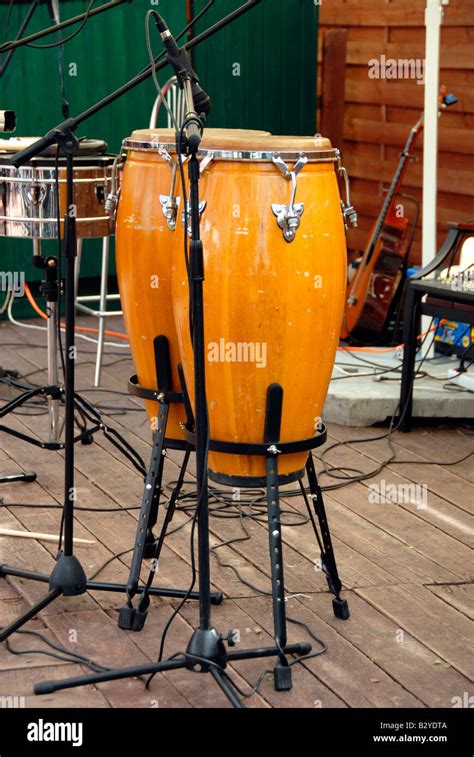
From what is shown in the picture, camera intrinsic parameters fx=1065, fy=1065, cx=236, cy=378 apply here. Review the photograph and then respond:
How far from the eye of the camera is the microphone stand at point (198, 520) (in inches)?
85.3

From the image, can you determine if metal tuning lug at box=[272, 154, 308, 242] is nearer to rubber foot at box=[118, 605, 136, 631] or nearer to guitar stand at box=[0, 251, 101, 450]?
rubber foot at box=[118, 605, 136, 631]

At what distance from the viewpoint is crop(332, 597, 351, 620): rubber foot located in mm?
2785

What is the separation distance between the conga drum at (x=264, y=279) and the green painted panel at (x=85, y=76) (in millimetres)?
3823

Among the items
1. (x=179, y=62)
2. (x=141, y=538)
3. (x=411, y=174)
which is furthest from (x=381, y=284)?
(x=179, y=62)

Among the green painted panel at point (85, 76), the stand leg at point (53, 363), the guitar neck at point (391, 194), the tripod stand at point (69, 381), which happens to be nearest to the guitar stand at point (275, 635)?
the tripod stand at point (69, 381)

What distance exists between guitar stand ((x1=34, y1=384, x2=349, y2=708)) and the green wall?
3892 millimetres

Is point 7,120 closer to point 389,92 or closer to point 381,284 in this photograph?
point 381,284

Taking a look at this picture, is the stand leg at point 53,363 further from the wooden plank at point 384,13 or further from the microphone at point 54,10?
the wooden plank at point 384,13

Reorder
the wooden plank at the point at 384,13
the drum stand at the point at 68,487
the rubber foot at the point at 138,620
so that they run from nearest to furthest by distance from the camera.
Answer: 1. the drum stand at the point at 68,487
2. the rubber foot at the point at 138,620
3. the wooden plank at the point at 384,13

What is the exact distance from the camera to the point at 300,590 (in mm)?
2967

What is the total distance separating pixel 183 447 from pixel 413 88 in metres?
4.09

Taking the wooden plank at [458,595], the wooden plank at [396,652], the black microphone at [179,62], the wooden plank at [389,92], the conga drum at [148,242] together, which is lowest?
the wooden plank at [396,652]

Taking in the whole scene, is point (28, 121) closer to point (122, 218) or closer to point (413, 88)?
point (413, 88)

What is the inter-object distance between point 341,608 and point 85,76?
4394 mm
